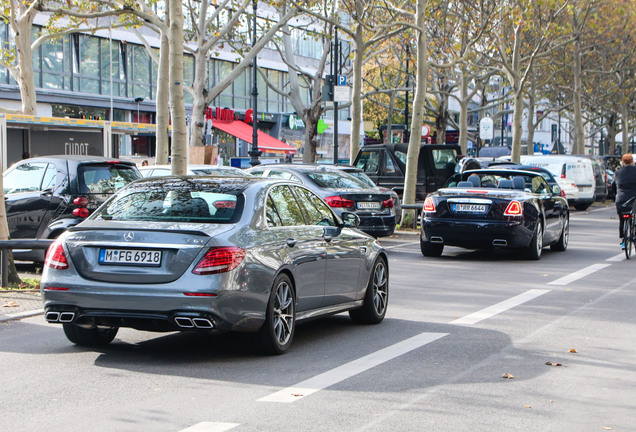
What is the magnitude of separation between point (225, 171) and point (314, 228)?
10.5m

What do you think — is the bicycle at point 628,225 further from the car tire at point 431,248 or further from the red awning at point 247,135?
the red awning at point 247,135

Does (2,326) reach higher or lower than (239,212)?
lower

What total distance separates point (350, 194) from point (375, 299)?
28.2ft

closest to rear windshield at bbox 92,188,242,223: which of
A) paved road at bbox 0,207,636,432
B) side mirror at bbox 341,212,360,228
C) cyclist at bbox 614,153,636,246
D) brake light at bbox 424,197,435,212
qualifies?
paved road at bbox 0,207,636,432

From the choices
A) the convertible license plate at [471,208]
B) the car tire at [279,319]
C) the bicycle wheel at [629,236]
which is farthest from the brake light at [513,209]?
the car tire at [279,319]

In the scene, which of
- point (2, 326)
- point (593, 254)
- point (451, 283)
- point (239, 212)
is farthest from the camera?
point (593, 254)

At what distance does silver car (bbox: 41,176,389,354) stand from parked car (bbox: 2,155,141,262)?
5937 millimetres

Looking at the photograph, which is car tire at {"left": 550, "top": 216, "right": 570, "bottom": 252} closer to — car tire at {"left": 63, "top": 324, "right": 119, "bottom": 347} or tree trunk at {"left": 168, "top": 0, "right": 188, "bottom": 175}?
tree trunk at {"left": 168, "top": 0, "right": 188, "bottom": 175}

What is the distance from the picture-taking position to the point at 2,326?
983cm

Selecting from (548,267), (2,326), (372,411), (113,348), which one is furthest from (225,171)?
(372,411)

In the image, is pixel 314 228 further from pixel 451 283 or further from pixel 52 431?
pixel 451 283

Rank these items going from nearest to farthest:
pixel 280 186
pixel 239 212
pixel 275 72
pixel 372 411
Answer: pixel 372 411 < pixel 239 212 < pixel 280 186 < pixel 275 72

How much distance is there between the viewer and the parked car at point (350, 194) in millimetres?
18484

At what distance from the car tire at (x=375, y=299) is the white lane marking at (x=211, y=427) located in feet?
13.9
